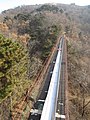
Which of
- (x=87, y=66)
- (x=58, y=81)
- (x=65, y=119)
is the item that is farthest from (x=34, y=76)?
(x=87, y=66)

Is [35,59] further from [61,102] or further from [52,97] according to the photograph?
[61,102]

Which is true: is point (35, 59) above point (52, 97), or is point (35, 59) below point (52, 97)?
above

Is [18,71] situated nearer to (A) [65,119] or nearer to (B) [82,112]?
(A) [65,119]

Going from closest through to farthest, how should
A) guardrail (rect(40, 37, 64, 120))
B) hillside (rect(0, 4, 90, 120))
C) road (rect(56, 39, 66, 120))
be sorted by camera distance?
hillside (rect(0, 4, 90, 120)) → guardrail (rect(40, 37, 64, 120)) → road (rect(56, 39, 66, 120))

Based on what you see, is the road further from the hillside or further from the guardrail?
the hillside

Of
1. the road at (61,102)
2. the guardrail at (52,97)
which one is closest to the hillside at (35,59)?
the guardrail at (52,97)

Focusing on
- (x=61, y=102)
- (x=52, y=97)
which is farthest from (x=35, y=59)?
(x=61, y=102)

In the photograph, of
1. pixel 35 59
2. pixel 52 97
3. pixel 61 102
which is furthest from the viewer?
pixel 35 59

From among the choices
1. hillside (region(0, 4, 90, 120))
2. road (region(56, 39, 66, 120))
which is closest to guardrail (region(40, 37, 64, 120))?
road (region(56, 39, 66, 120))

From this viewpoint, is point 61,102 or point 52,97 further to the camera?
point 52,97

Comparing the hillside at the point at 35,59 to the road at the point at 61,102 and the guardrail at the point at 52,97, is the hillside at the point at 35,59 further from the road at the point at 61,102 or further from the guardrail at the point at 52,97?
the road at the point at 61,102

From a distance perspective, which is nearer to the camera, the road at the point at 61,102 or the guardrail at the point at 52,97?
the guardrail at the point at 52,97

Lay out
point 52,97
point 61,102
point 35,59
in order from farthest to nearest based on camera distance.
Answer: point 35,59 < point 52,97 < point 61,102

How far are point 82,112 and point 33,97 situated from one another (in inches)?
294
